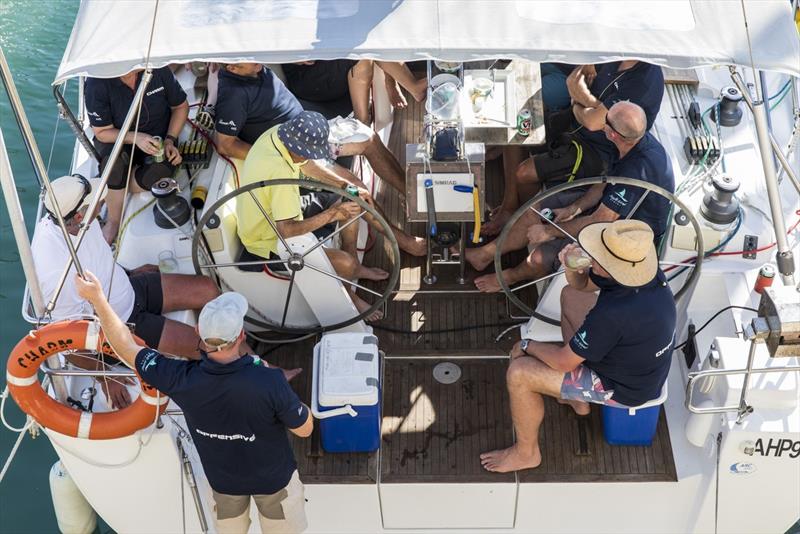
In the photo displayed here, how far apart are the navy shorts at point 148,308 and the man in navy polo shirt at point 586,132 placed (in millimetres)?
1520

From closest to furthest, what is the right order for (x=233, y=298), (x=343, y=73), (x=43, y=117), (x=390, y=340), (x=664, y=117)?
(x=233, y=298), (x=390, y=340), (x=664, y=117), (x=343, y=73), (x=43, y=117)

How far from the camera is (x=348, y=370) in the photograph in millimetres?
3574

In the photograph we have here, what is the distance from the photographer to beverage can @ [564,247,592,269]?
343 cm

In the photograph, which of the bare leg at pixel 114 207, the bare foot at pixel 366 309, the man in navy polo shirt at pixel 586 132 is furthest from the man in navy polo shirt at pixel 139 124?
the man in navy polo shirt at pixel 586 132

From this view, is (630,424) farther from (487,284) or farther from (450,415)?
(487,284)

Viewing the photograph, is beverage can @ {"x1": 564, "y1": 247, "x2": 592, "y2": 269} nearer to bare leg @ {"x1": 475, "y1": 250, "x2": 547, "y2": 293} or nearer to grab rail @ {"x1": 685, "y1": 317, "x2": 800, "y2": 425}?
grab rail @ {"x1": 685, "y1": 317, "x2": 800, "y2": 425}

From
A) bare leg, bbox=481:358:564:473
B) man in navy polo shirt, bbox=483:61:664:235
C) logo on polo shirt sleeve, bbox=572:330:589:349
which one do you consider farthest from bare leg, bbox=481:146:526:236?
logo on polo shirt sleeve, bbox=572:330:589:349

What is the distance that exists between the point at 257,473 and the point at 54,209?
1.09 m

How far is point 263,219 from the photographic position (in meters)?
3.83

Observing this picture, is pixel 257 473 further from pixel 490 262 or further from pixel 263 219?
pixel 490 262

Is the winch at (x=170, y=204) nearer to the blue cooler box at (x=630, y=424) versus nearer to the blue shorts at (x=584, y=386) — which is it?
the blue shorts at (x=584, y=386)

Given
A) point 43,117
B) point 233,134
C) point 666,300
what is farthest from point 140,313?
point 43,117

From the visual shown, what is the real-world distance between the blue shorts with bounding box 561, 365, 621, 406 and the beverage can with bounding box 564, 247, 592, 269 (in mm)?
361

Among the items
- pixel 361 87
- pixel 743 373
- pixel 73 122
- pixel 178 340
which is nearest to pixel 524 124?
pixel 361 87
